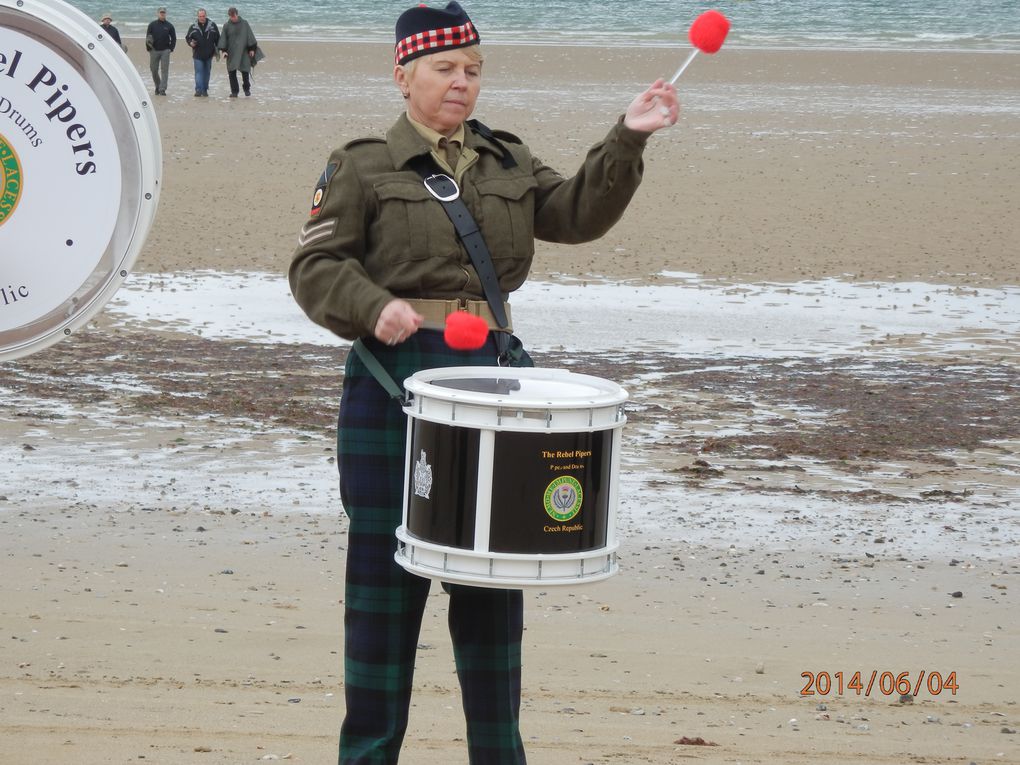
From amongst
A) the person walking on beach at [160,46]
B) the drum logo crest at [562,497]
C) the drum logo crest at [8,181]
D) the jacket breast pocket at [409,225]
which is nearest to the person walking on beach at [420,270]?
the jacket breast pocket at [409,225]

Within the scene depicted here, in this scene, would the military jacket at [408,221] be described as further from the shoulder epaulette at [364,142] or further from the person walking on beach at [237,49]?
the person walking on beach at [237,49]

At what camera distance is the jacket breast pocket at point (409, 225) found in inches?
136

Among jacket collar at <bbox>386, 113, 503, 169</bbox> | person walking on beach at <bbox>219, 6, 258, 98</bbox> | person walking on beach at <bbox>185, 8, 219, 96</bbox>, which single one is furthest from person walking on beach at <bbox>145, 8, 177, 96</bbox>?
jacket collar at <bbox>386, 113, 503, 169</bbox>

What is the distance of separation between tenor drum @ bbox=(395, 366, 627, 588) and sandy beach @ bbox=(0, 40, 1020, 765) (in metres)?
0.82

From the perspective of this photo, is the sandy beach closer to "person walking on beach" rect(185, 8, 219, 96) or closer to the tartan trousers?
the tartan trousers

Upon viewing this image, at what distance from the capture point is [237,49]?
86.2 feet

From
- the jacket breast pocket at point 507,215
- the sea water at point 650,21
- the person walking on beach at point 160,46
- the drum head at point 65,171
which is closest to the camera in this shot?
the jacket breast pocket at point 507,215

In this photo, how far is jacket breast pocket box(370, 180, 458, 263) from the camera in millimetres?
3461

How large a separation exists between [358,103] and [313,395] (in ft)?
53.9

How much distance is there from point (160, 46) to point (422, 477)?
2388 centimetres

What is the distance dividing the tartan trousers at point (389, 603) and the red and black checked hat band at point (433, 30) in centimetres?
61

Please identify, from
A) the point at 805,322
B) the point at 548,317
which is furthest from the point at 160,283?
the point at 805,322

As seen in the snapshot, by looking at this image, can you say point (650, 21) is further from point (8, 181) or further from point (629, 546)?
point (8, 181)
